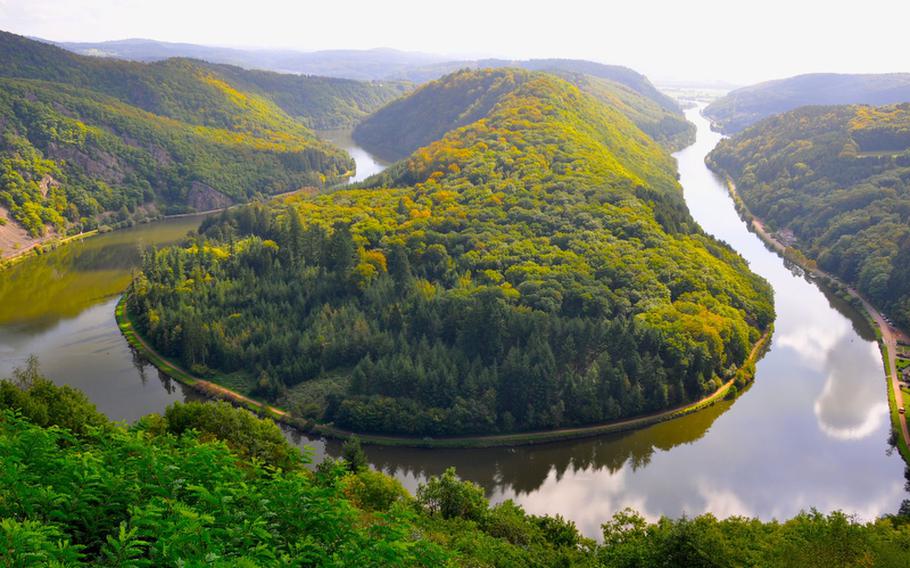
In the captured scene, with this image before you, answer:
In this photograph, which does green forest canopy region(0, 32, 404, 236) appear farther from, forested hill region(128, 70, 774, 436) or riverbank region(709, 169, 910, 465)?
riverbank region(709, 169, 910, 465)

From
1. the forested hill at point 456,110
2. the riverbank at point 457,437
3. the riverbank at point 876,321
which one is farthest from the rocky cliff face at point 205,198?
the riverbank at point 876,321

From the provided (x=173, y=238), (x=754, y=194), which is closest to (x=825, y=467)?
(x=754, y=194)

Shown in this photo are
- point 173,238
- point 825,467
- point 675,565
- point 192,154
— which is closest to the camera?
point 675,565

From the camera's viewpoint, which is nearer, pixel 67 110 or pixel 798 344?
pixel 798 344

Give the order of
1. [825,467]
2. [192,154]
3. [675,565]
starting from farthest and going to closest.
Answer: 1. [192,154]
2. [825,467]
3. [675,565]

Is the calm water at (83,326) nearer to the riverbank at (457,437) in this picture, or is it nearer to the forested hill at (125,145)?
the riverbank at (457,437)

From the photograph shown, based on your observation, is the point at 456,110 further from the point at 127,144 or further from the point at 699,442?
the point at 699,442

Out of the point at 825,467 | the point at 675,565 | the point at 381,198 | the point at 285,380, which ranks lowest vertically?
the point at 825,467

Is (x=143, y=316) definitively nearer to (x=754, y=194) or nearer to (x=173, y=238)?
(x=173, y=238)
